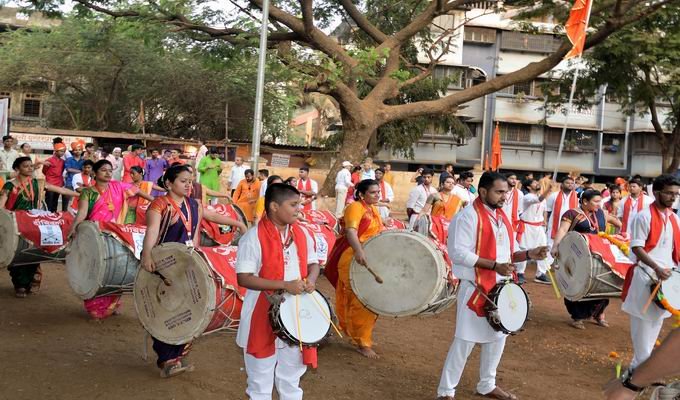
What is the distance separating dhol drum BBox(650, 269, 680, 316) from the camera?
5.88 m

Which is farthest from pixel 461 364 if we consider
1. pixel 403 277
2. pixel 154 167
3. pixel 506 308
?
pixel 154 167

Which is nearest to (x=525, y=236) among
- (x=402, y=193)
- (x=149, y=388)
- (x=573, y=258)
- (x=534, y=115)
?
(x=573, y=258)

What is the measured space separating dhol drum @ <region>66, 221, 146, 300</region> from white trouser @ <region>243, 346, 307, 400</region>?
274 cm

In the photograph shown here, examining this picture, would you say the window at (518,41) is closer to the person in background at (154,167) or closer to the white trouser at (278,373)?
the person in background at (154,167)

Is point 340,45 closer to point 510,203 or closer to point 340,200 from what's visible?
point 340,200

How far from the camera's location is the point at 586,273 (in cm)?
793

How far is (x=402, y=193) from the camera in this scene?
1017 inches

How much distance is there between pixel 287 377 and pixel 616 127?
39307 mm

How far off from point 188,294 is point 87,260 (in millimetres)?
2013

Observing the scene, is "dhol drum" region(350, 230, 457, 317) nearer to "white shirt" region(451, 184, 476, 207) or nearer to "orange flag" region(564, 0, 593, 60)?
"white shirt" region(451, 184, 476, 207)

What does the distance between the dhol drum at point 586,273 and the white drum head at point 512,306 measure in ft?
9.05

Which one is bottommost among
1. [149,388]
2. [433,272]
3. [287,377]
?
[149,388]

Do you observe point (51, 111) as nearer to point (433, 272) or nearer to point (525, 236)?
point (525, 236)

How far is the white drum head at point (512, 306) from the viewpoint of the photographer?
5.30 metres
